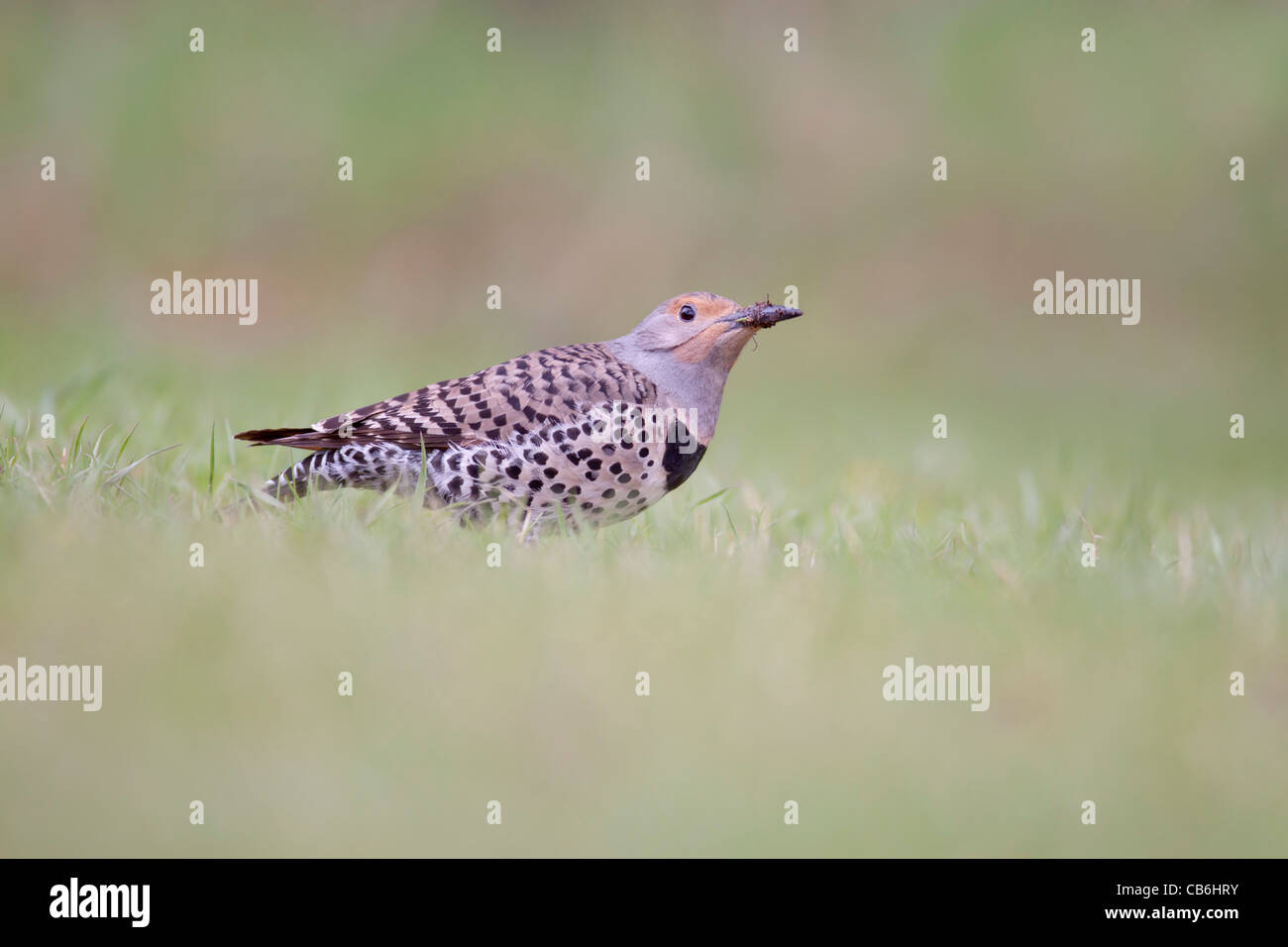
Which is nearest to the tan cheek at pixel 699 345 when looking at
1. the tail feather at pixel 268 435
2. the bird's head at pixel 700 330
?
the bird's head at pixel 700 330

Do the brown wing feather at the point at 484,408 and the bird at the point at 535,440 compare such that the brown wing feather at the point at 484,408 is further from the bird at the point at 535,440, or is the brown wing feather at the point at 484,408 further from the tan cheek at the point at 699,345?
the tan cheek at the point at 699,345

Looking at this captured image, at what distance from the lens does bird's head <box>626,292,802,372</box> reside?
20.5ft

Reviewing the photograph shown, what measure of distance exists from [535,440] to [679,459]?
0.61m

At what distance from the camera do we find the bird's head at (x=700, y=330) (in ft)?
20.5

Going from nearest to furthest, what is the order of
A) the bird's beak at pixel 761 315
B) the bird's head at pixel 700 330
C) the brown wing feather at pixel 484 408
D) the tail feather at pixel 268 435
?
the tail feather at pixel 268 435
the brown wing feather at pixel 484 408
the bird's beak at pixel 761 315
the bird's head at pixel 700 330

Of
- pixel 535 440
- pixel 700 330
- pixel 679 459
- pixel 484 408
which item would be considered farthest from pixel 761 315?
pixel 484 408

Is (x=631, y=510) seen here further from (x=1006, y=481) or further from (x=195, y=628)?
(x=1006, y=481)

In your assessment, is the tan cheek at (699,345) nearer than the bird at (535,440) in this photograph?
No

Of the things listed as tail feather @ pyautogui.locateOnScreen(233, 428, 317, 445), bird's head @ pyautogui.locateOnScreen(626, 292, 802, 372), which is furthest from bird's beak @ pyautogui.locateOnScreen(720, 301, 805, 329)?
tail feather @ pyautogui.locateOnScreen(233, 428, 317, 445)

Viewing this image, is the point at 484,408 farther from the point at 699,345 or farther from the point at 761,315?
the point at 761,315

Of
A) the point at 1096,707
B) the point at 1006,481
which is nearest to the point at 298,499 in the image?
the point at 1096,707

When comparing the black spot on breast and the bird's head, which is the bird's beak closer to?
the bird's head

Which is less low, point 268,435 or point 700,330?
point 700,330

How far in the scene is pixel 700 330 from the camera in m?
6.27
